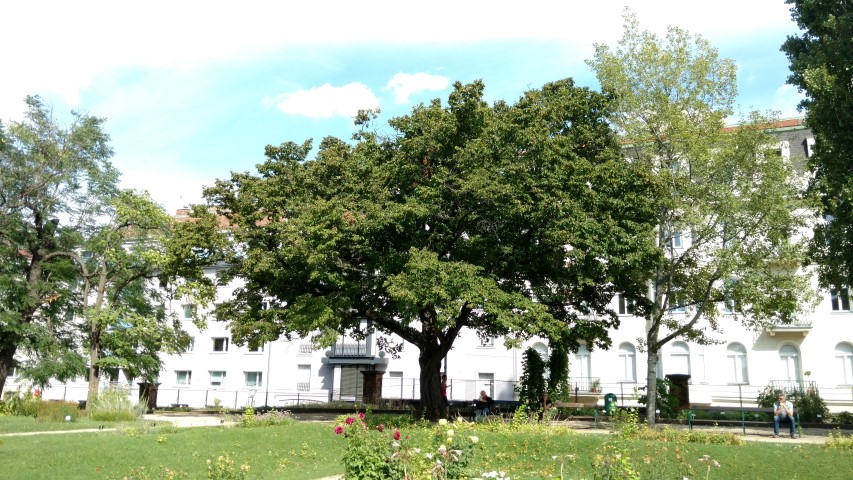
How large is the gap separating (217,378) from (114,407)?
2294 cm

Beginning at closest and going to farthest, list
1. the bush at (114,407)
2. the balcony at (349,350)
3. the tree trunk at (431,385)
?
the bush at (114,407), the tree trunk at (431,385), the balcony at (349,350)

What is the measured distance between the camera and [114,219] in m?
32.5

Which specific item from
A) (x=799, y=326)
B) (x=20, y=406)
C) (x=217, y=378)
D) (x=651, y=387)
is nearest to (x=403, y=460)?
(x=651, y=387)

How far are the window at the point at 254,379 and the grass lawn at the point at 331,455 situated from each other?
91.1 feet

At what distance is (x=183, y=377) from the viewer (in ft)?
156

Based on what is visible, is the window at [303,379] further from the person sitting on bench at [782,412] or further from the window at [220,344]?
the person sitting on bench at [782,412]

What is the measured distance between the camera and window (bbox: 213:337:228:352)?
155 ft

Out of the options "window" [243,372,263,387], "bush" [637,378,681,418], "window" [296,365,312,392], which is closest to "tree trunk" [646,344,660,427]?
"bush" [637,378,681,418]

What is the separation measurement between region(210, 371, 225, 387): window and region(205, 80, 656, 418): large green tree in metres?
21.5

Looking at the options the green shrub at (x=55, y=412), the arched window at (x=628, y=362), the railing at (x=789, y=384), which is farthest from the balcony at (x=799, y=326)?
the green shrub at (x=55, y=412)

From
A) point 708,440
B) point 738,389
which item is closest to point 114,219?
point 708,440

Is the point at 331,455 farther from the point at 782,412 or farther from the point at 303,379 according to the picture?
the point at 303,379

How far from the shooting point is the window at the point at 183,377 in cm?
4744

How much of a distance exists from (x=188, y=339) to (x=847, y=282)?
91.2 feet
